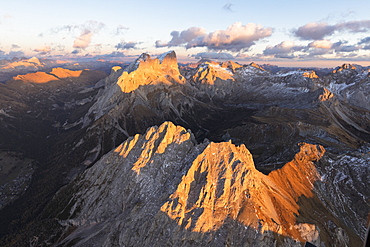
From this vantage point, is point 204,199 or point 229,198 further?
point 229,198

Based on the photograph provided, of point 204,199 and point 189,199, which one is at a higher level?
point 204,199

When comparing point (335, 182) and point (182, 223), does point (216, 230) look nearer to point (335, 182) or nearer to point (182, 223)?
point (182, 223)

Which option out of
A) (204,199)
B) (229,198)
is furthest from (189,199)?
(229,198)

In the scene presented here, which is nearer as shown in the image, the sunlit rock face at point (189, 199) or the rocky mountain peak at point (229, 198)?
the sunlit rock face at point (189, 199)

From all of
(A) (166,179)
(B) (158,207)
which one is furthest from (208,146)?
(B) (158,207)

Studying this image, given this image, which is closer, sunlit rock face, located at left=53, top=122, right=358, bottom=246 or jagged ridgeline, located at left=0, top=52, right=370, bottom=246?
sunlit rock face, located at left=53, top=122, right=358, bottom=246

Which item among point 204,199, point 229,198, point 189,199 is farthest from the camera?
point 189,199

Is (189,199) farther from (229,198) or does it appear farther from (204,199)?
(229,198)

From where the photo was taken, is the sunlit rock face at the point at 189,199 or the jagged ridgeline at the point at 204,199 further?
the jagged ridgeline at the point at 204,199
